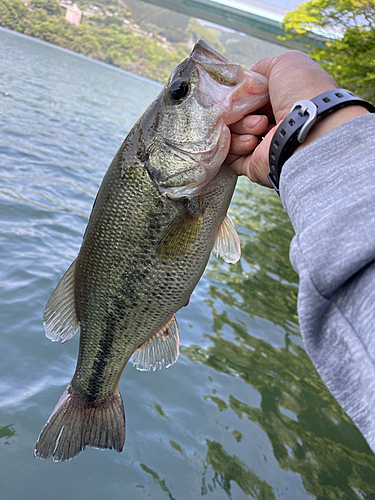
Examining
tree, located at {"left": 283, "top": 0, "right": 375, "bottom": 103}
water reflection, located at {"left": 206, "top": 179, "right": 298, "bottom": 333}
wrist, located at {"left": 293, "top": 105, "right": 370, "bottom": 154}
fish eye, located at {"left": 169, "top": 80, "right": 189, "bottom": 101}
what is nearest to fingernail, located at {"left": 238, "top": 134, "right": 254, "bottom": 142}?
fish eye, located at {"left": 169, "top": 80, "right": 189, "bottom": 101}

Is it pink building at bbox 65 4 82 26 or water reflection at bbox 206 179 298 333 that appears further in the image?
pink building at bbox 65 4 82 26

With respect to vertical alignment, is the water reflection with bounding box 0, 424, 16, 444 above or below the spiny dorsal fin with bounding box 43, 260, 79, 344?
below

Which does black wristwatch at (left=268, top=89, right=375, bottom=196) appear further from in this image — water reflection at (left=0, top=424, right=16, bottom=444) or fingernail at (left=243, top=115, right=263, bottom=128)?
water reflection at (left=0, top=424, right=16, bottom=444)

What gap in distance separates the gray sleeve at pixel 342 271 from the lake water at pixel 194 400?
2.43m

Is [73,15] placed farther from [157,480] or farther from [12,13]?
[157,480]

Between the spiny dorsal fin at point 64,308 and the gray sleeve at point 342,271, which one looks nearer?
the gray sleeve at point 342,271

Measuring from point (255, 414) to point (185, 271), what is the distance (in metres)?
2.30

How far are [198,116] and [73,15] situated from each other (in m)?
112

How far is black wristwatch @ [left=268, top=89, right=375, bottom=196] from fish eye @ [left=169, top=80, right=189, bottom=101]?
826mm

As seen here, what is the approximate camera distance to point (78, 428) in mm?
2561

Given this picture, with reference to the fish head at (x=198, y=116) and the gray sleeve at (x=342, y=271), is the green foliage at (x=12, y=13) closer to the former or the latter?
the fish head at (x=198, y=116)

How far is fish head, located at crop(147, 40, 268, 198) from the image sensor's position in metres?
2.13

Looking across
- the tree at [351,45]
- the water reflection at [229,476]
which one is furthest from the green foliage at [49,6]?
the water reflection at [229,476]

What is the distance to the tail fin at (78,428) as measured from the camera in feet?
8.04
